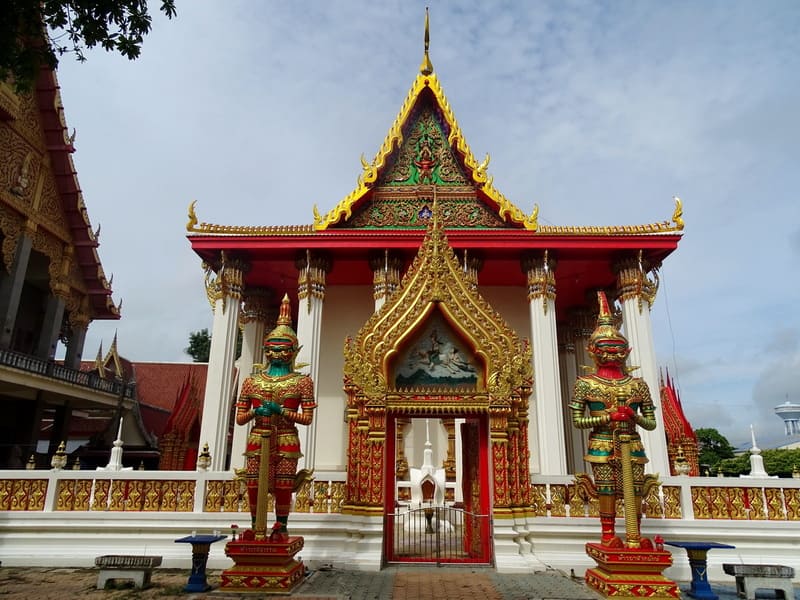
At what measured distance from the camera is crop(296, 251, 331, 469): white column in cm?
1002

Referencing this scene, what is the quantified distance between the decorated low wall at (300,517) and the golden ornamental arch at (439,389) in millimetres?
516

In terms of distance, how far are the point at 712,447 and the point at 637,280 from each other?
21363 mm

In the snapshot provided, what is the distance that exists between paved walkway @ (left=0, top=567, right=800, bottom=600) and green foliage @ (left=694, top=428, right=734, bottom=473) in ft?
78.4

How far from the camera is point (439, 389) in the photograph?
18.5ft

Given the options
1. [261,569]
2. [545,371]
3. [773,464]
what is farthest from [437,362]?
[773,464]

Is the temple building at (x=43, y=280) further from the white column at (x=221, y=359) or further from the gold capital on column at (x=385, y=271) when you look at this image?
the gold capital on column at (x=385, y=271)

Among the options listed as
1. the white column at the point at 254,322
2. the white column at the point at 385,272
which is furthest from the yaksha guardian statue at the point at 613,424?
the white column at the point at 254,322

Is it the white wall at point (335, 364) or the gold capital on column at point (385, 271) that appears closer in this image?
the gold capital on column at point (385, 271)

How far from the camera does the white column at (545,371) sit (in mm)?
9523

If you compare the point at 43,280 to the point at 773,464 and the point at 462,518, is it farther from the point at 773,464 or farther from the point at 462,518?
the point at 773,464

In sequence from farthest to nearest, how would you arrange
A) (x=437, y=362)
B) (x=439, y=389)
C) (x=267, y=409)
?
1. (x=437, y=362)
2. (x=439, y=389)
3. (x=267, y=409)

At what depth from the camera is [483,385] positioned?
565 cm

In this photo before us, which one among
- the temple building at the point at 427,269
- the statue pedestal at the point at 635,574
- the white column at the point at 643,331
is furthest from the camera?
the temple building at the point at 427,269

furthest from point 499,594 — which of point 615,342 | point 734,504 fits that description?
point 734,504
